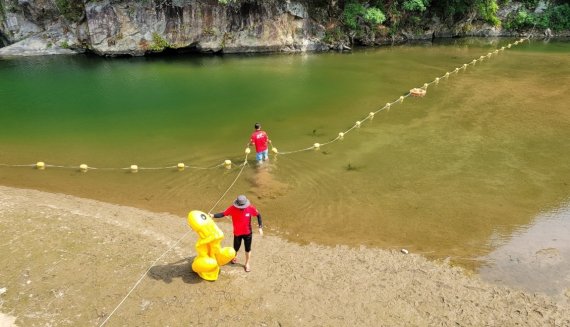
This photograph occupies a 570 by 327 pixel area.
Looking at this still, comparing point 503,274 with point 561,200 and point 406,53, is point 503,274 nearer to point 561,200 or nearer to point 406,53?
point 561,200

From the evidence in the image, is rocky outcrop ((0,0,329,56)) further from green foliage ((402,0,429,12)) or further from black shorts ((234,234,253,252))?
black shorts ((234,234,253,252))

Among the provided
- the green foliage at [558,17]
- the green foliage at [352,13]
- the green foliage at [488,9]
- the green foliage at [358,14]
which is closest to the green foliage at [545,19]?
the green foliage at [558,17]

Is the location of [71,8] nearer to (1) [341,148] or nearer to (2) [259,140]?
(2) [259,140]

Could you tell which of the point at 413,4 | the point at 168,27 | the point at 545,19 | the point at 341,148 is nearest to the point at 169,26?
the point at 168,27

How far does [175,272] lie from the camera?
25.1 feet

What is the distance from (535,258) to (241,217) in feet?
20.2

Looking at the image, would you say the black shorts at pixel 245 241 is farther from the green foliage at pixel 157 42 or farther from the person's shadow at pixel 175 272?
the green foliage at pixel 157 42

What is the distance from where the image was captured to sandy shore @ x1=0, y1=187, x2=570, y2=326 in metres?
6.70

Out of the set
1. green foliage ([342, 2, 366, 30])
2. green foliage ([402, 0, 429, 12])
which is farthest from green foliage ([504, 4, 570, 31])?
green foliage ([342, 2, 366, 30])

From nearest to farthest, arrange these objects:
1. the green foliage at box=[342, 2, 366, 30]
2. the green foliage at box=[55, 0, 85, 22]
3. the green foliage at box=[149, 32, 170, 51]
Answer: the green foliage at box=[149, 32, 170, 51] → the green foliage at box=[55, 0, 85, 22] → the green foliage at box=[342, 2, 366, 30]

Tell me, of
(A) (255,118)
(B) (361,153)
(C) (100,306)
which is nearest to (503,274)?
(B) (361,153)

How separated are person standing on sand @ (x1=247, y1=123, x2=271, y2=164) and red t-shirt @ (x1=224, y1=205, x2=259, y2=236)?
463 centimetres

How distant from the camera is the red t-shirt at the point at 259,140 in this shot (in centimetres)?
1198

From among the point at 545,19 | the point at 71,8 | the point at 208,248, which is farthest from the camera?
the point at 545,19
